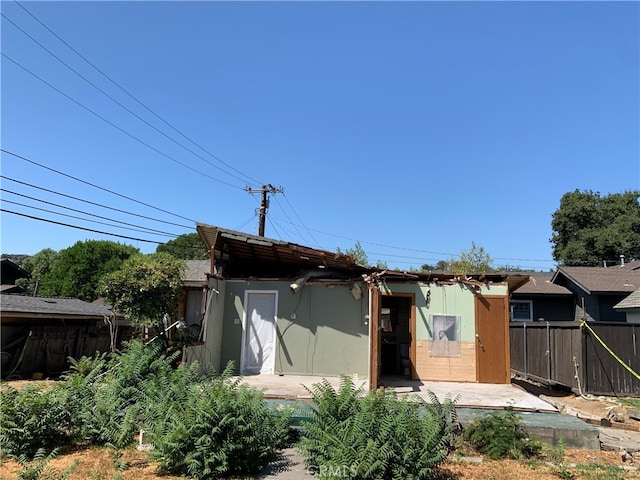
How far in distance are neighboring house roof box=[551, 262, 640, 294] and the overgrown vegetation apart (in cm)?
1571

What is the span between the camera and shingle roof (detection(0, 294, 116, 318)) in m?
13.1

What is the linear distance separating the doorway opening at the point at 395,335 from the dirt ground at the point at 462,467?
573 cm

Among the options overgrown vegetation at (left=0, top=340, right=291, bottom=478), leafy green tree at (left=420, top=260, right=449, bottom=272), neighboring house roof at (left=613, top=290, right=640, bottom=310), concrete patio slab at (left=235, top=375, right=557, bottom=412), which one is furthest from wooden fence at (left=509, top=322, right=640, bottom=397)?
leafy green tree at (left=420, top=260, right=449, bottom=272)

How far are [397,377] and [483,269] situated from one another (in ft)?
66.3

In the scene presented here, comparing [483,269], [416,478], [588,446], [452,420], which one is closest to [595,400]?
[588,446]

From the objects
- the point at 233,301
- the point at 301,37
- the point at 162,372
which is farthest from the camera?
the point at 233,301

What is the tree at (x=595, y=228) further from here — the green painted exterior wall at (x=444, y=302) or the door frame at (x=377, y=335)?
the door frame at (x=377, y=335)

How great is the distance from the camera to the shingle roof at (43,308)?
13.1 metres

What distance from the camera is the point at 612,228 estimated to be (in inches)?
1268

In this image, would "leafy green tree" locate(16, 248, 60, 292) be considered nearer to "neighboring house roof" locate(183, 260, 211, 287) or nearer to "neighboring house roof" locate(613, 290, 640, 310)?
"neighboring house roof" locate(183, 260, 211, 287)

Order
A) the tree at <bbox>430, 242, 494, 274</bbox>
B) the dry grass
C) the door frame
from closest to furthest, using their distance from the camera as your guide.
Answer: the dry grass → the door frame → the tree at <bbox>430, 242, 494, 274</bbox>

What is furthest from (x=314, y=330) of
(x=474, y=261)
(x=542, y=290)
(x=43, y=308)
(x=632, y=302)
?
(x=474, y=261)

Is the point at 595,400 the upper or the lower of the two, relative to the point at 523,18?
lower

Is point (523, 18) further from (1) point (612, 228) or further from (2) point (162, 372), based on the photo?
(1) point (612, 228)
